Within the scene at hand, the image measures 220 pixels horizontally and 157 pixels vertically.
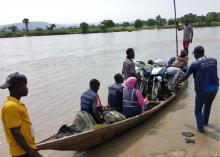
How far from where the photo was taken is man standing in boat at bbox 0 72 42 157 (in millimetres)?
3434

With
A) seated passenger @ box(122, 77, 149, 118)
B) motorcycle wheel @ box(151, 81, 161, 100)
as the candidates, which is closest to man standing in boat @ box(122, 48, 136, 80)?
motorcycle wheel @ box(151, 81, 161, 100)

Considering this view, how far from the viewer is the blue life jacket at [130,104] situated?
7133 millimetres

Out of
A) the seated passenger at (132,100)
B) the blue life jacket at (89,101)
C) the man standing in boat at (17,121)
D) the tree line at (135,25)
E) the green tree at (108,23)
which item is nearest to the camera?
the man standing in boat at (17,121)

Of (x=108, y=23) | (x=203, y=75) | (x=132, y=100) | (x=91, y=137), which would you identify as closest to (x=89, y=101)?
(x=91, y=137)

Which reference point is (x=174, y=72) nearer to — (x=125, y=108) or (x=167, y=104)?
(x=167, y=104)

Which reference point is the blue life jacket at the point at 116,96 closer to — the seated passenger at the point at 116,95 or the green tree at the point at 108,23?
the seated passenger at the point at 116,95

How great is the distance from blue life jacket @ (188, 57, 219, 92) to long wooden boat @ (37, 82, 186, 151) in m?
1.52

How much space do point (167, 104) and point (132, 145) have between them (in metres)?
2.66

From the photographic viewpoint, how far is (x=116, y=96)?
741 centimetres

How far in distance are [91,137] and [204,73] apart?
2511 mm

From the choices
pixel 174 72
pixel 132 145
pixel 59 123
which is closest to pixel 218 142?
pixel 132 145

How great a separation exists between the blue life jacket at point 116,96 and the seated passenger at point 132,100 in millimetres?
196

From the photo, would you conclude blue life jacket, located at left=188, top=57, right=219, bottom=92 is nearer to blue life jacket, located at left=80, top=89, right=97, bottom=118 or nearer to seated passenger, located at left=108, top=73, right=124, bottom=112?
seated passenger, located at left=108, top=73, right=124, bottom=112

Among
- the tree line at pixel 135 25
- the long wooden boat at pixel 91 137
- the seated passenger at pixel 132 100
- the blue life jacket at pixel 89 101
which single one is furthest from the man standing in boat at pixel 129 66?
the tree line at pixel 135 25
